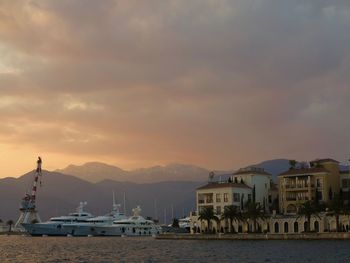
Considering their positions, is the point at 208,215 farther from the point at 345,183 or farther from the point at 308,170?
the point at 345,183

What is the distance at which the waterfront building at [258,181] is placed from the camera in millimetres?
132125

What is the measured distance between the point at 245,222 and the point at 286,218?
9531 millimetres

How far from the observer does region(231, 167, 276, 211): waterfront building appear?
433 ft

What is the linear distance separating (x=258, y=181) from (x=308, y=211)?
2435 cm

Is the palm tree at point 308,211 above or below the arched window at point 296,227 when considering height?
above

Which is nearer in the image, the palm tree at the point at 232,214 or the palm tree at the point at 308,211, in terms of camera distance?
the palm tree at the point at 308,211

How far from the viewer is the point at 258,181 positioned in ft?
438

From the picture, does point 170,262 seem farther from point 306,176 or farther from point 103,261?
point 306,176

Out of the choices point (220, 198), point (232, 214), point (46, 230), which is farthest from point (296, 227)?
point (46, 230)

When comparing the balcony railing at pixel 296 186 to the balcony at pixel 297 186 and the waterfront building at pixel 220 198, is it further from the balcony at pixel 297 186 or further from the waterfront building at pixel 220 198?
the waterfront building at pixel 220 198

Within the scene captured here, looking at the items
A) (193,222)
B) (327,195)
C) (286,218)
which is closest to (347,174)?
(327,195)

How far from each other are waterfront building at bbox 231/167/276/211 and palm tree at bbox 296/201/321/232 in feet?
58.9

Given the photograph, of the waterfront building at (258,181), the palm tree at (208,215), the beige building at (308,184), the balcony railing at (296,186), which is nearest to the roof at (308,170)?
the beige building at (308,184)

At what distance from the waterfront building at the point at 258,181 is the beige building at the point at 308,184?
6.55 m
